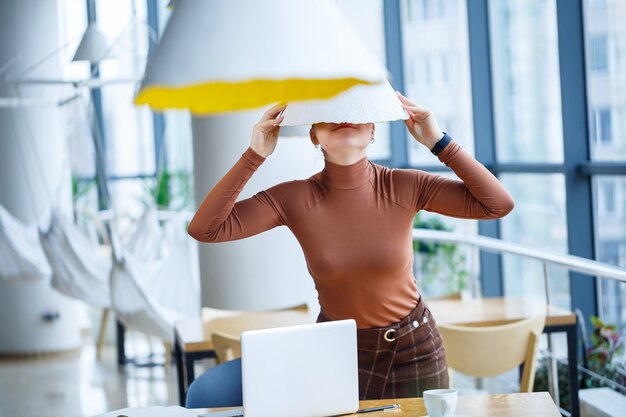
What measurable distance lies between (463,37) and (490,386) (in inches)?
92.2

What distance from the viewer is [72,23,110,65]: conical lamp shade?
4.89 m

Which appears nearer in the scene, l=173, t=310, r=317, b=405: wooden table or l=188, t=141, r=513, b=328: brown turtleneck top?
l=188, t=141, r=513, b=328: brown turtleneck top

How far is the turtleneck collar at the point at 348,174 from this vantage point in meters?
2.40

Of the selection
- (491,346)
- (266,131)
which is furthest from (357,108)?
(491,346)

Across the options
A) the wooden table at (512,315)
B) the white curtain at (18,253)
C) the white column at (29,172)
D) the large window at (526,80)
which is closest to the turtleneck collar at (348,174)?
the wooden table at (512,315)

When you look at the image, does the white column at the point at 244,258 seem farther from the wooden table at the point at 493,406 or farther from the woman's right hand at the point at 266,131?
the wooden table at the point at 493,406

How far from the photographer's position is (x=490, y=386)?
185 inches

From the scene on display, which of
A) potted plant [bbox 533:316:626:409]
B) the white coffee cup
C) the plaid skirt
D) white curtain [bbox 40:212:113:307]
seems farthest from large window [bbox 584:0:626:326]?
white curtain [bbox 40:212:113:307]

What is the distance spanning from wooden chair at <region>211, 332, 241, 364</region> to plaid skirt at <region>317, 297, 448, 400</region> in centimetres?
79

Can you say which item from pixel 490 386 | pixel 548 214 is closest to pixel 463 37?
pixel 548 214

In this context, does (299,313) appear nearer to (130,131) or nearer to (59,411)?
(59,411)

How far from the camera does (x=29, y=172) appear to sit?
6918mm

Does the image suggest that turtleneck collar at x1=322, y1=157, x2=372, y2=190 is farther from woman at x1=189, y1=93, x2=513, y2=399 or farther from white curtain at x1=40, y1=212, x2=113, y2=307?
white curtain at x1=40, y1=212, x2=113, y2=307

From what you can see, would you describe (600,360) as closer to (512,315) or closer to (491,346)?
(512,315)
